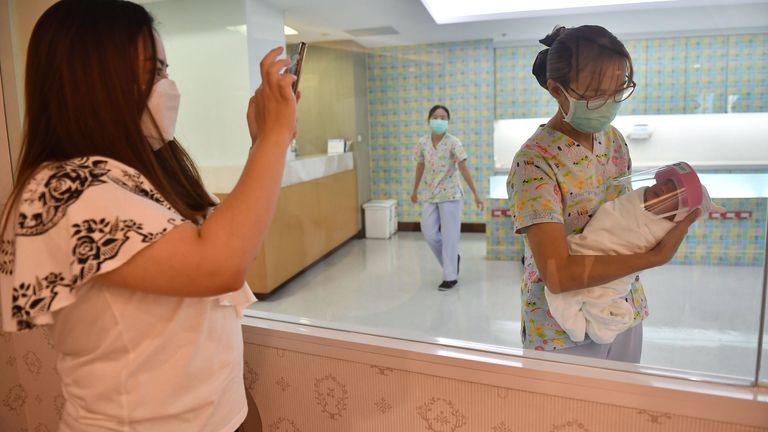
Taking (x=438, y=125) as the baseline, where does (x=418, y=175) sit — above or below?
below

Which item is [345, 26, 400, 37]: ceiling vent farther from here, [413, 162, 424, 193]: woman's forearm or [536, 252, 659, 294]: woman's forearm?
[536, 252, 659, 294]: woman's forearm

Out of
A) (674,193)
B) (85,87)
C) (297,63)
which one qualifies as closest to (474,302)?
(674,193)

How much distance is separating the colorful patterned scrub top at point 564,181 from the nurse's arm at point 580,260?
30 millimetres

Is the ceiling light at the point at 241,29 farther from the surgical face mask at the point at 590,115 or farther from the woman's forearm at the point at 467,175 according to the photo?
the surgical face mask at the point at 590,115

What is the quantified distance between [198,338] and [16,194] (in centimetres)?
31

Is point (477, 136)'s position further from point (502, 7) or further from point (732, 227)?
point (732, 227)

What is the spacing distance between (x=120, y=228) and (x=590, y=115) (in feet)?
2.65

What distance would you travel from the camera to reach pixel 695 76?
1.17 metres

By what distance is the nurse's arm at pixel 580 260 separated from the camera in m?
0.92

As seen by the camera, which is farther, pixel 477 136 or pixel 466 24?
pixel 477 136

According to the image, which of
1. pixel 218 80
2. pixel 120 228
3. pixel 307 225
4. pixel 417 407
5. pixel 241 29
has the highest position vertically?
pixel 241 29

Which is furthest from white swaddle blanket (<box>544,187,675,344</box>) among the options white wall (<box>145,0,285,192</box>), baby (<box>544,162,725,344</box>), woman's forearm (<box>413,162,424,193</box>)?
white wall (<box>145,0,285,192</box>)

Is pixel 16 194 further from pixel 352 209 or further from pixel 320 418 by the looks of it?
pixel 352 209

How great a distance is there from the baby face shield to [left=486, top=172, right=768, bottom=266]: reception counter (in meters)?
0.09
